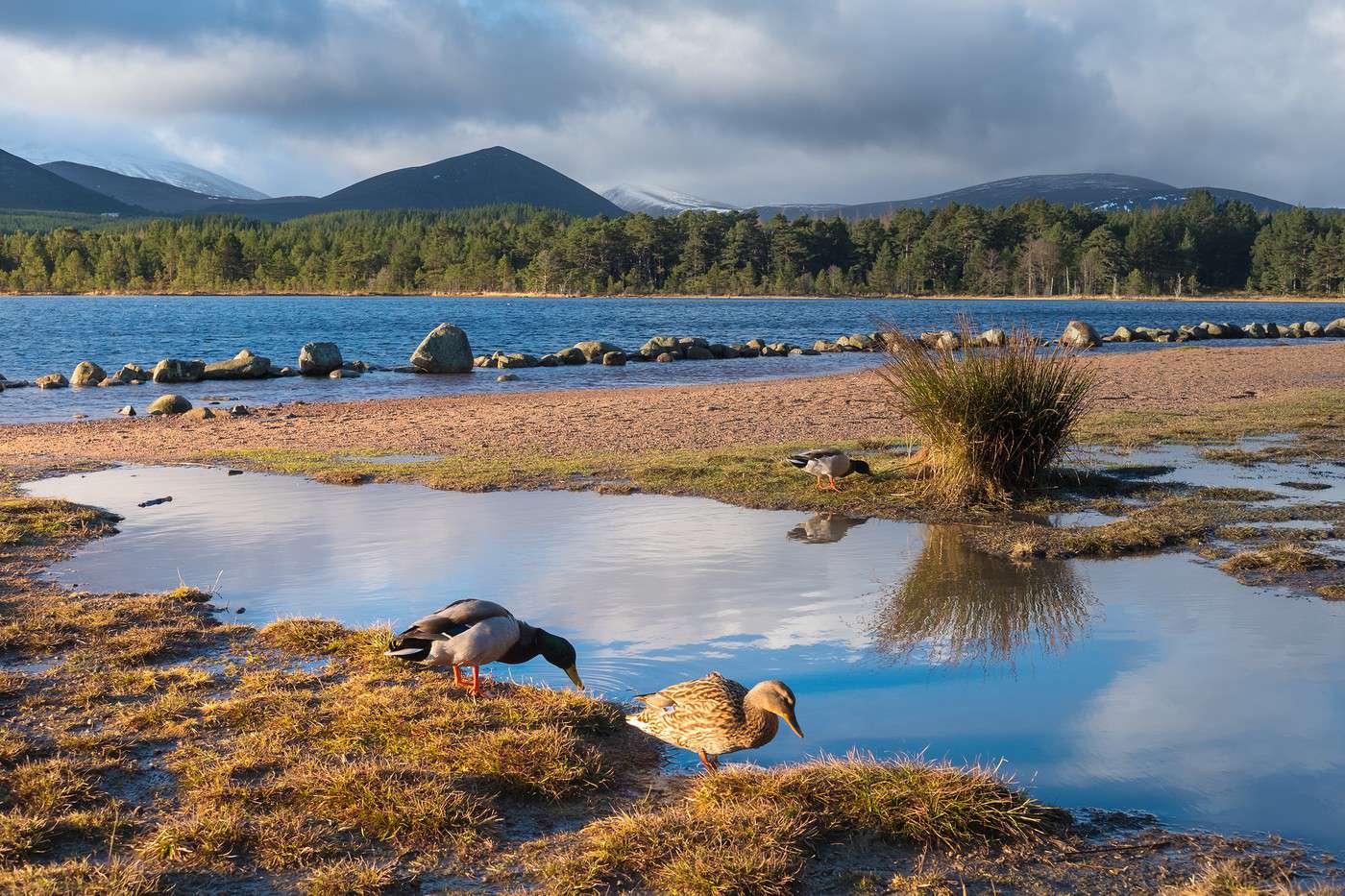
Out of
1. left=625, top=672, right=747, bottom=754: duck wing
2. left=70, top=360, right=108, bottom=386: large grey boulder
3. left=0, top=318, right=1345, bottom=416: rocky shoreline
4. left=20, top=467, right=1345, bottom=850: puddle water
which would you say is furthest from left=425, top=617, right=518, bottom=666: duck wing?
left=70, top=360, right=108, bottom=386: large grey boulder

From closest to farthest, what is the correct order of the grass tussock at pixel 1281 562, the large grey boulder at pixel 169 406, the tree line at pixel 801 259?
the grass tussock at pixel 1281 562, the large grey boulder at pixel 169 406, the tree line at pixel 801 259

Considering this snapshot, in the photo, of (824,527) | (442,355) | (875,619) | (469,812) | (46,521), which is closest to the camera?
Result: (469,812)

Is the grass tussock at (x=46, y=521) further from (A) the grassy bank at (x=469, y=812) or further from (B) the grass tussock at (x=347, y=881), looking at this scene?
(B) the grass tussock at (x=347, y=881)

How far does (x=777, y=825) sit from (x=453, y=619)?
232 cm

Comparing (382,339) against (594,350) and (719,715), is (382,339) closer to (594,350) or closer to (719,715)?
(594,350)

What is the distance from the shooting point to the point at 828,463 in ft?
Result: 36.4

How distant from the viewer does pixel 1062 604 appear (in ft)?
23.7

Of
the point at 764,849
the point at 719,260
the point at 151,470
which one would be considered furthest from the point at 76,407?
the point at 719,260

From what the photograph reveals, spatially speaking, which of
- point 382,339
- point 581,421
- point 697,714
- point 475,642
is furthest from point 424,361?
point 697,714

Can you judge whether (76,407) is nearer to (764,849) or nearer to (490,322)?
(764,849)

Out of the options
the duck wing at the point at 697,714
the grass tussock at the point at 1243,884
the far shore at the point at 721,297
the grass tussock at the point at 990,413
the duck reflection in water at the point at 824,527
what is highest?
the far shore at the point at 721,297

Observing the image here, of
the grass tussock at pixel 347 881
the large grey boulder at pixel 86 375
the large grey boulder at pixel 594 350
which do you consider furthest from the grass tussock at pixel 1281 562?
the large grey boulder at pixel 594 350

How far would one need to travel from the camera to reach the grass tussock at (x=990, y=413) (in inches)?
412

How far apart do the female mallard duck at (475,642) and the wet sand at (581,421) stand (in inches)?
347
